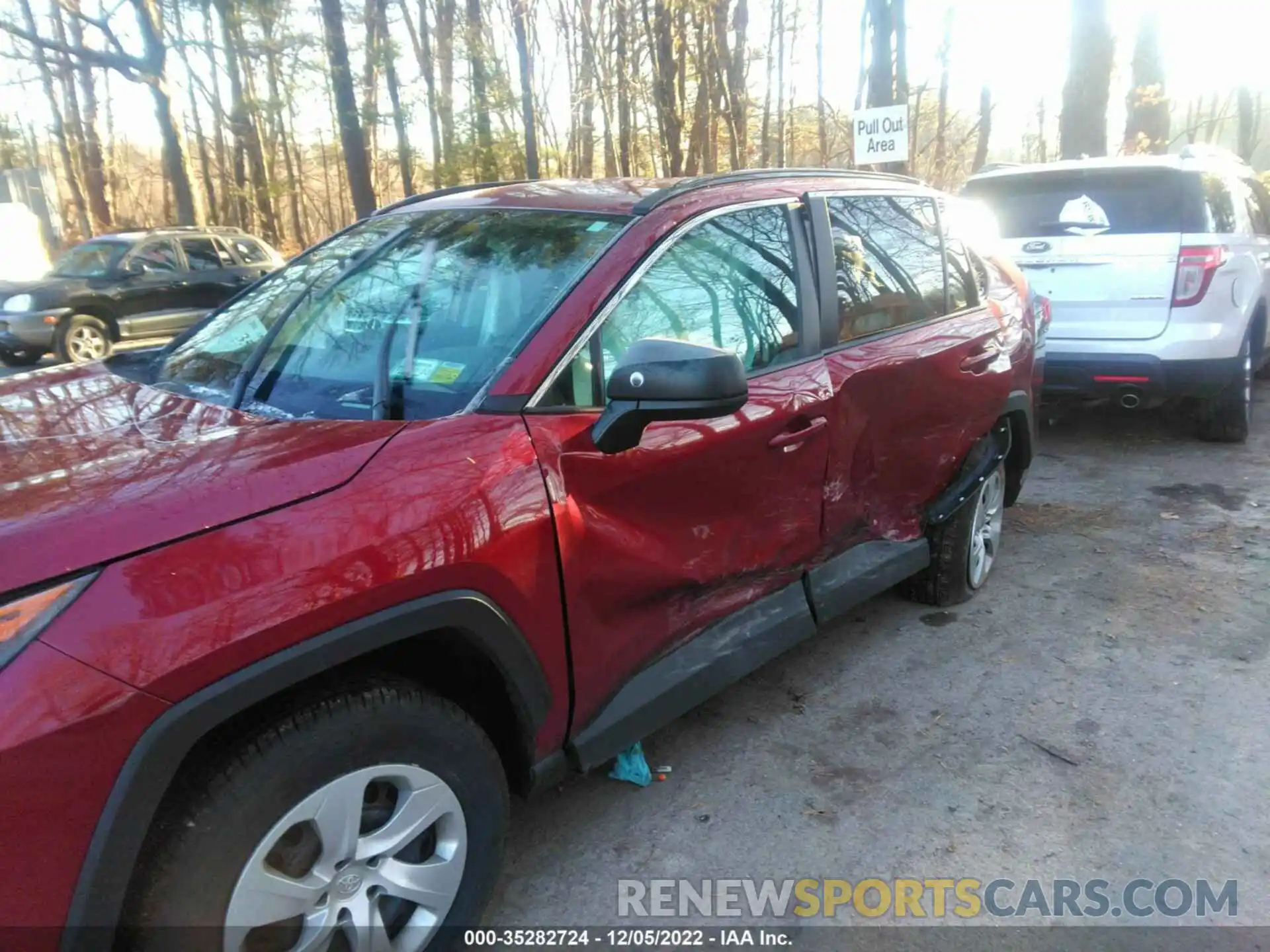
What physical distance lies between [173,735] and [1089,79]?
1451 centimetres

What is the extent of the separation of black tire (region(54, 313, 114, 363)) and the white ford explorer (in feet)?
35.0

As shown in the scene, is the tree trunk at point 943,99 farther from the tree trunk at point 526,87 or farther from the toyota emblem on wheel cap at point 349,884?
the toyota emblem on wheel cap at point 349,884

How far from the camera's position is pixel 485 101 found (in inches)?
790

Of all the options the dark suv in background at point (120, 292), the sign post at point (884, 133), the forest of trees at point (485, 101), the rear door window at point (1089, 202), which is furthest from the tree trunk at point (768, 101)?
the rear door window at point (1089, 202)

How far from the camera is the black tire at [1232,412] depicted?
6387mm

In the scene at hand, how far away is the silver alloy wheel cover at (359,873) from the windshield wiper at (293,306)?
1.21m

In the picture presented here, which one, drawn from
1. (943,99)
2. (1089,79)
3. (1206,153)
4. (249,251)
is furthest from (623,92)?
(1206,153)

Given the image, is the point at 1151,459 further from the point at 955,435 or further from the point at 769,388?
the point at 769,388

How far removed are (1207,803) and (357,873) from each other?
8.09ft

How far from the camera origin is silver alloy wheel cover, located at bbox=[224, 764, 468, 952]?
1751 millimetres

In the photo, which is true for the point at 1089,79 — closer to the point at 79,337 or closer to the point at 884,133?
the point at 884,133

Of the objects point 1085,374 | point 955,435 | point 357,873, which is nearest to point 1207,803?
point 955,435

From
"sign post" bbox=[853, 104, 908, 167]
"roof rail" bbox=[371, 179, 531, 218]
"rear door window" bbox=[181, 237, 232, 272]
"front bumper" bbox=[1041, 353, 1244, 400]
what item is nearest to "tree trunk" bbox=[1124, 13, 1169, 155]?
"sign post" bbox=[853, 104, 908, 167]

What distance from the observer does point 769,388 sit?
9.46 feet
